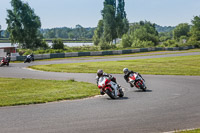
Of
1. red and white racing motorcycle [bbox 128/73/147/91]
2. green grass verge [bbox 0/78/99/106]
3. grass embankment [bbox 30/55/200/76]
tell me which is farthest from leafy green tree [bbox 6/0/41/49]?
red and white racing motorcycle [bbox 128/73/147/91]

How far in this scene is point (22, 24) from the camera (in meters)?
83.4

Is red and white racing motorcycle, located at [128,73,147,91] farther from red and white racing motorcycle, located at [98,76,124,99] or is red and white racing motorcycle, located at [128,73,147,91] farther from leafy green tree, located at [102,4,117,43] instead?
leafy green tree, located at [102,4,117,43]

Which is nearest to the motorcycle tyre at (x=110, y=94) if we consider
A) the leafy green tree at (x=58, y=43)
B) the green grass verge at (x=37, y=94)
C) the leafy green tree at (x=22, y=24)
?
the green grass verge at (x=37, y=94)

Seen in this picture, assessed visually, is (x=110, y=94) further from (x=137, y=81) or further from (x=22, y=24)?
(x=22, y=24)

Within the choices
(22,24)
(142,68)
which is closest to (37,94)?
(142,68)

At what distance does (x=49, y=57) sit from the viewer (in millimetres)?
52031

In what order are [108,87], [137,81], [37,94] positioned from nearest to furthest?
1. [108,87]
2. [37,94]
3. [137,81]

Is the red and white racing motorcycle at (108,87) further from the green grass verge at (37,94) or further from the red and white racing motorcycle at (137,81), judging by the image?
the red and white racing motorcycle at (137,81)

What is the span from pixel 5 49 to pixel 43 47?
85.5 feet

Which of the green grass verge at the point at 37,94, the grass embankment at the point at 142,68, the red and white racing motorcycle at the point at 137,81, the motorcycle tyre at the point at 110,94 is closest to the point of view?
the green grass verge at the point at 37,94

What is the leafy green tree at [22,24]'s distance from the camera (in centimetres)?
8162

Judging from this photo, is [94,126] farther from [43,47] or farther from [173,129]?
[43,47]

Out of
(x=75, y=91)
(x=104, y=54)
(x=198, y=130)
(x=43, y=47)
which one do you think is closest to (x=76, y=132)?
(x=198, y=130)

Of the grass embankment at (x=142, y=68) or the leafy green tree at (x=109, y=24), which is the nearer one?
the grass embankment at (x=142, y=68)
